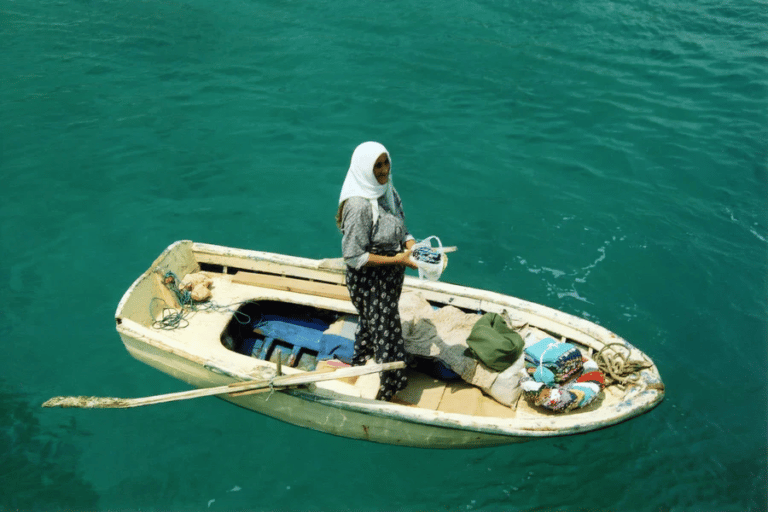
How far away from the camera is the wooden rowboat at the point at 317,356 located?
5.33 metres

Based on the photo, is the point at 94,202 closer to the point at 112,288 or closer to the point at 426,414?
the point at 112,288

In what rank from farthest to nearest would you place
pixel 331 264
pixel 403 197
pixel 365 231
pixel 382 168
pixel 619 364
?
pixel 403 197, pixel 331 264, pixel 619 364, pixel 365 231, pixel 382 168

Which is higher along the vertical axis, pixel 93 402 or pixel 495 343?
pixel 495 343

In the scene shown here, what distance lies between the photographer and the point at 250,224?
9781mm

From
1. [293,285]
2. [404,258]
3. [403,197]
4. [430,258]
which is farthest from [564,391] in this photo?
[403,197]

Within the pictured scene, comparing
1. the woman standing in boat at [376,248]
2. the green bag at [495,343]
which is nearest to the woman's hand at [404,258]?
the woman standing in boat at [376,248]

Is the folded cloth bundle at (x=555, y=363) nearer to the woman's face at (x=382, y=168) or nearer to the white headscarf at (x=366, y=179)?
the white headscarf at (x=366, y=179)

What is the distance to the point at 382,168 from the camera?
4305mm

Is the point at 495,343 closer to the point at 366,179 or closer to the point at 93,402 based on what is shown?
the point at 366,179

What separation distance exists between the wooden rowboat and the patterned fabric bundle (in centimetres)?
14

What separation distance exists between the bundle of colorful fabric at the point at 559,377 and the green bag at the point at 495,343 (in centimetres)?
23

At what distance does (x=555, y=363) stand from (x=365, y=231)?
261 cm

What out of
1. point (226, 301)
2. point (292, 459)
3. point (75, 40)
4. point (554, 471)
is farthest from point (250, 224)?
point (75, 40)

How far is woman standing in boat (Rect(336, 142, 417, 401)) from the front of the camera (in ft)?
14.2
